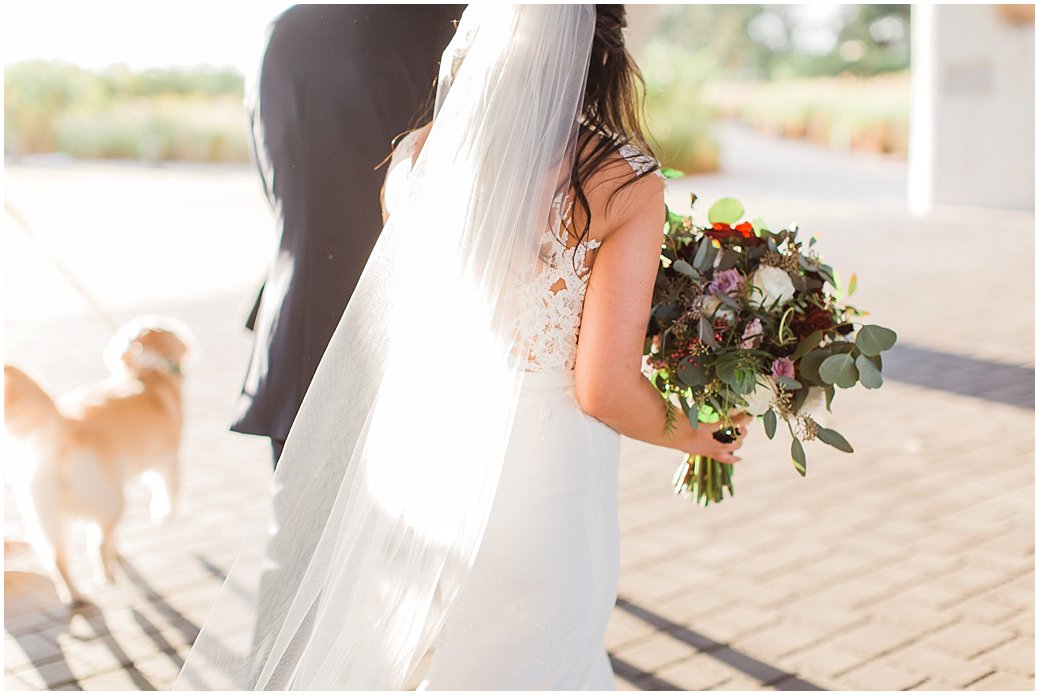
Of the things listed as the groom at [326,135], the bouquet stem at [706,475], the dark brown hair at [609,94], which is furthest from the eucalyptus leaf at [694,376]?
the groom at [326,135]

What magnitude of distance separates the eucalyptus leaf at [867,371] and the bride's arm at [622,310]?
1.57ft

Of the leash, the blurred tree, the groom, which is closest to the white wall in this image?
the leash

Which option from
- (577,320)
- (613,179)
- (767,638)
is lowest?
(767,638)

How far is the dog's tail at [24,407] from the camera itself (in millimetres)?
3604

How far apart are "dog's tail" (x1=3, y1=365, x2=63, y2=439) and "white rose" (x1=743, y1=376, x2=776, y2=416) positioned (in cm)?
247

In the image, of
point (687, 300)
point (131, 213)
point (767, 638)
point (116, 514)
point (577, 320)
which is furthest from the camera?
point (131, 213)

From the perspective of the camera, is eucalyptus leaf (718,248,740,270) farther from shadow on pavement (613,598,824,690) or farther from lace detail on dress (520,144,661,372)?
shadow on pavement (613,598,824,690)

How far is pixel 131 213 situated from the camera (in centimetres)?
1680

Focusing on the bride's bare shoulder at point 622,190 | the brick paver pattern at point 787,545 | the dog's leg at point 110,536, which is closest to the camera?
the bride's bare shoulder at point 622,190

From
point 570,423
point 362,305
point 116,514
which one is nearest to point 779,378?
point 570,423

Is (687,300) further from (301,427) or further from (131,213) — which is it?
(131,213)

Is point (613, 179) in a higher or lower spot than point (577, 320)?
higher

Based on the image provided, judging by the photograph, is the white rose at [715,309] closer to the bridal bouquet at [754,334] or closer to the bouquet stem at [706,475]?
the bridal bouquet at [754,334]

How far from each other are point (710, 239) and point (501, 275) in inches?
22.6
